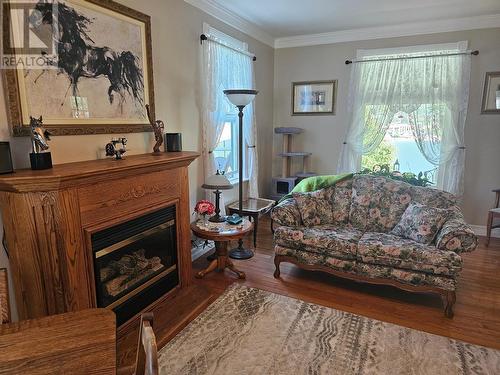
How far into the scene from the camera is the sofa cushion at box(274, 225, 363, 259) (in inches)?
110

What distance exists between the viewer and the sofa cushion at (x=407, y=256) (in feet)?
8.11

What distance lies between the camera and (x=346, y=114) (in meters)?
4.72

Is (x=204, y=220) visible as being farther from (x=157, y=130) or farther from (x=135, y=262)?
(x=157, y=130)

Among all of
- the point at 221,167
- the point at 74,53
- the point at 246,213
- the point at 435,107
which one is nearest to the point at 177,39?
the point at 74,53

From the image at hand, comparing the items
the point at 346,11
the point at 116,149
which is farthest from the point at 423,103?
the point at 116,149

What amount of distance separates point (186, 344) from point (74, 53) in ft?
6.74

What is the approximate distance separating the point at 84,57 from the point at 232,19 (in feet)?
7.00

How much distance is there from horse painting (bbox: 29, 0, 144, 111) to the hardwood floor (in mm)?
1698

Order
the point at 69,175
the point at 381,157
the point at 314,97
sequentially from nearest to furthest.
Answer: the point at 69,175
the point at 381,157
the point at 314,97

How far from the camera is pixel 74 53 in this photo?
2111 mm

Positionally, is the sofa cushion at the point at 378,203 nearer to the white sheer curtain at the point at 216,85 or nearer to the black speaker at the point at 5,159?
the white sheer curtain at the point at 216,85

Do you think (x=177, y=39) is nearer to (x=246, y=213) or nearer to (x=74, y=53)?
(x=74, y=53)

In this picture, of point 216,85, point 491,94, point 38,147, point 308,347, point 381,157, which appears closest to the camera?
point 38,147

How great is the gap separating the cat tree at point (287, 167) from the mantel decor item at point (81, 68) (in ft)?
8.47
